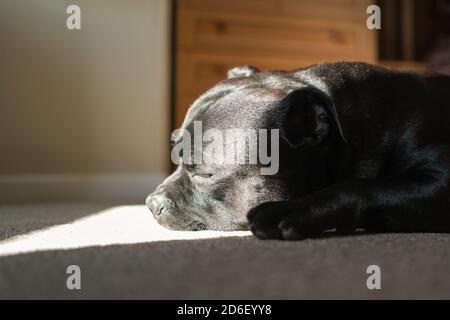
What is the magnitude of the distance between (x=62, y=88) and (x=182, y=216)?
180 centimetres

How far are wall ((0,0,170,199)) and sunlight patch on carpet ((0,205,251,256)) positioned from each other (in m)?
1.30

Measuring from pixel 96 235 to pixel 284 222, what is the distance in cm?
46

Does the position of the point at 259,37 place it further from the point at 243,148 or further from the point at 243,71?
the point at 243,148

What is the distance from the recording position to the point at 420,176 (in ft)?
4.29

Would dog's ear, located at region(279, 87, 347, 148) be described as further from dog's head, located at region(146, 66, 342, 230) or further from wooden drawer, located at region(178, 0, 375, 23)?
wooden drawer, located at region(178, 0, 375, 23)

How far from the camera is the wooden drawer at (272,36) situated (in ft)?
11.0

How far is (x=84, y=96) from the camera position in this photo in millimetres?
3084

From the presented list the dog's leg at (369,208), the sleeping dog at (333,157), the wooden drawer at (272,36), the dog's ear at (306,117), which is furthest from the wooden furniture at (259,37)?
the dog's leg at (369,208)

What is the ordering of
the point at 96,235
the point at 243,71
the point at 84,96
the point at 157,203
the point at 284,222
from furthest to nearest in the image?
1. the point at 84,96
2. the point at 243,71
3. the point at 157,203
4. the point at 96,235
5. the point at 284,222

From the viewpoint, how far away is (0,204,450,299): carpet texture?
2.62ft

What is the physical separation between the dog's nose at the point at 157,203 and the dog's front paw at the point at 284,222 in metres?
0.35

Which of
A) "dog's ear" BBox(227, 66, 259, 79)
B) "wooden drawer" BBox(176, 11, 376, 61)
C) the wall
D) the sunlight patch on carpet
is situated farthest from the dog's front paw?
"wooden drawer" BBox(176, 11, 376, 61)

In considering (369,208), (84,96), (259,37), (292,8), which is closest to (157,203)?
(369,208)
